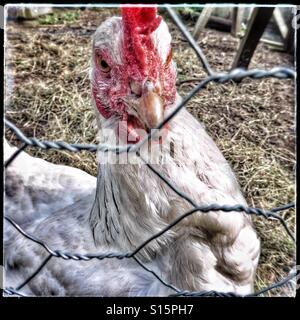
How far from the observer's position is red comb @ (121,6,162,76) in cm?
91

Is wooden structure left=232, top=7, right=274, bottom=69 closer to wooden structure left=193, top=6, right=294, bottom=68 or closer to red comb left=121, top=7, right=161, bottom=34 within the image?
wooden structure left=193, top=6, right=294, bottom=68

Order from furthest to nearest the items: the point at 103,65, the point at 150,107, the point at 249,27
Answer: the point at 249,27 → the point at 103,65 → the point at 150,107

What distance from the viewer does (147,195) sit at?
1.05 meters

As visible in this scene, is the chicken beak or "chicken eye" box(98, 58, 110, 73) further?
"chicken eye" box(98, 58, 110, 73)

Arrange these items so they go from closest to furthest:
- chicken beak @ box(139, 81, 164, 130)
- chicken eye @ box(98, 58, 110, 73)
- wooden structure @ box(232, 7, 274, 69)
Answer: chicken beak @ box(139, 81, 164, 130), chicken eye @ box(98, 58, 110, 73), wooden structure @ box(232, 7, 274, 69)

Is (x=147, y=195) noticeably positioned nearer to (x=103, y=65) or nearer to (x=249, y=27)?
(x=103, y=65)

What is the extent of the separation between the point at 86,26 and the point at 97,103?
170 cm

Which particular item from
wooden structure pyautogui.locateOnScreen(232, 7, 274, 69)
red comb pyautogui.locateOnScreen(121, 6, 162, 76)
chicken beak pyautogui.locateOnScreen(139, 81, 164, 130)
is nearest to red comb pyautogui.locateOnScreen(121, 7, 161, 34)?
red comb pyautogui.locateOnScreen(121, 6, 162, 76)

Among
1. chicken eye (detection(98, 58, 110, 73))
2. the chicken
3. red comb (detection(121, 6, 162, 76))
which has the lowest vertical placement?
the chicken

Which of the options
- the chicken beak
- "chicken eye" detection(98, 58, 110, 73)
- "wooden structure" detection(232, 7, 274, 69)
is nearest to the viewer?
the chicken beak

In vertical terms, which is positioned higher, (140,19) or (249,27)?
(140,19)

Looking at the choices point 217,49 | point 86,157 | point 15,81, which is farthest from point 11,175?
point 217,49

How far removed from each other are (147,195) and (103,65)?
340mm

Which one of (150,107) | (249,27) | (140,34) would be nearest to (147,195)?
(150,107)
